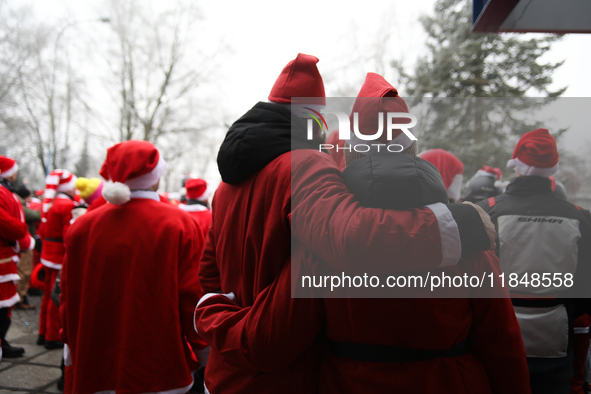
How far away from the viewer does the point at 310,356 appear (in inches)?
56.1

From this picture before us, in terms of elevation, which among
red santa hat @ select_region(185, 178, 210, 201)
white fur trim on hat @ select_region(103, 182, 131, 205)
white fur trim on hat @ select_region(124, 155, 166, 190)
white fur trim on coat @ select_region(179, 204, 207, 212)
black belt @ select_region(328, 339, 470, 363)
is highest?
white fur trim on hat @ select_region(124, 155, 166, 190)

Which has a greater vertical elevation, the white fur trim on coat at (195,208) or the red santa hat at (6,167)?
the red santa hat at (6,167)

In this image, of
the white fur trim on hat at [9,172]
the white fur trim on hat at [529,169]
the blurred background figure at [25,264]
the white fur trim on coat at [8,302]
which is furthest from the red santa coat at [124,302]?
the blurred background figure at [25,264]

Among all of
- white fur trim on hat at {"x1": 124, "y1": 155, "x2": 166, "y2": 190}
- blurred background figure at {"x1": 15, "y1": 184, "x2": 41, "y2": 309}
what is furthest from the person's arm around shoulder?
blurred background figure at {"x1": 15, "y1": 184, "x2": 41, "y2": 309}

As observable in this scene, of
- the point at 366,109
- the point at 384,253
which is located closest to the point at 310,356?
the point at 384,253

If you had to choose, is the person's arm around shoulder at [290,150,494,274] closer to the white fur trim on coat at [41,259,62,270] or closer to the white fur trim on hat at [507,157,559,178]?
the white fur trim on hat at [507,157,559,178]

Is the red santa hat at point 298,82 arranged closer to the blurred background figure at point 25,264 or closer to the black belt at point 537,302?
the black belt at point 537,302

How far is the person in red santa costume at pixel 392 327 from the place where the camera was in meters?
1.21

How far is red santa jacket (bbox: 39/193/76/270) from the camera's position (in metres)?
4.62

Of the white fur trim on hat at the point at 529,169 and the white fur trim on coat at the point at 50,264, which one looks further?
the white fur trim on coat at the point at 50,264

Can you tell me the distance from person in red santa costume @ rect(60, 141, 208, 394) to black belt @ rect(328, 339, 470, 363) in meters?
1.64

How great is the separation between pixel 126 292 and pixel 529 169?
8.77 ft

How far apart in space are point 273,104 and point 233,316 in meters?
0.84

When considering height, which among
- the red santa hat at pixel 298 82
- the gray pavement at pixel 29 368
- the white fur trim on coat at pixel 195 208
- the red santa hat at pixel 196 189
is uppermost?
the red santa hat at pixel 298 82
